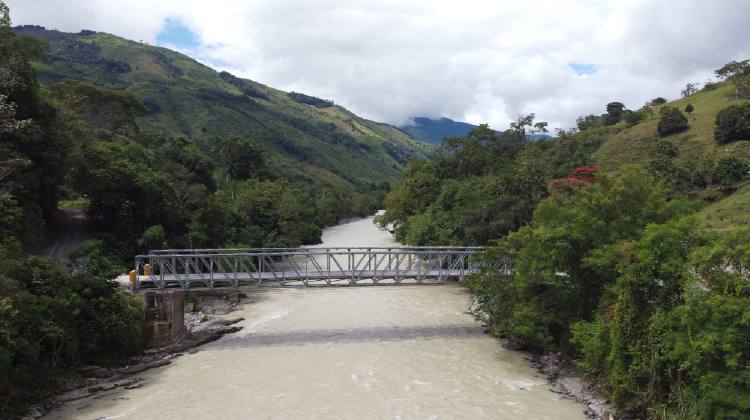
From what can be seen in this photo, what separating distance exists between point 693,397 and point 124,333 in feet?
70.8

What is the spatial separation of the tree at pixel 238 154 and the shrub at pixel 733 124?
2659 inches

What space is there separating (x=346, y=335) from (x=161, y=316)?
9.57 meters

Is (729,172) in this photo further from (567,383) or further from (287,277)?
(287,277)

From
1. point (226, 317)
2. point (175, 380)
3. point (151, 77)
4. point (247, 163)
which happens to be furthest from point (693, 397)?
point (151, 77)

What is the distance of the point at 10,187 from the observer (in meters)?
23.3

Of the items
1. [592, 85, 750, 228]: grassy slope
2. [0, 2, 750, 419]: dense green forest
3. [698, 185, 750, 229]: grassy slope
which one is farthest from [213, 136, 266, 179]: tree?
[698, 185, 750, 229]: grassy slope

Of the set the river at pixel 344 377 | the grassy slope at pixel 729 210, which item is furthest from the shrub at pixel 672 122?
the river at pixel 344 377

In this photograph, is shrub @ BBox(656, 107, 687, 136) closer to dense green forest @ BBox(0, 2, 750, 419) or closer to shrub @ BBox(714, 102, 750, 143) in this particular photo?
dense green forest @ BBox(0, 2, 750, 419)

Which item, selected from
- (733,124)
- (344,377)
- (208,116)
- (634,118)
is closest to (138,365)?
(344,377)

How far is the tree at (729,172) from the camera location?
46.3 metres

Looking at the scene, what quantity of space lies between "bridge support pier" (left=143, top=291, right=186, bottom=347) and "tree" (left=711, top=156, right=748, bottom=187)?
53.8 meters

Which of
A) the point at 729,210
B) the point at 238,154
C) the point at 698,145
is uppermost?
the point at 238,154

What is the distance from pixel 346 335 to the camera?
2427cm

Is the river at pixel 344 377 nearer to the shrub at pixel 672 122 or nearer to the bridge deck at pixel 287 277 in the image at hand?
the bridge deck at pixel 287 277
